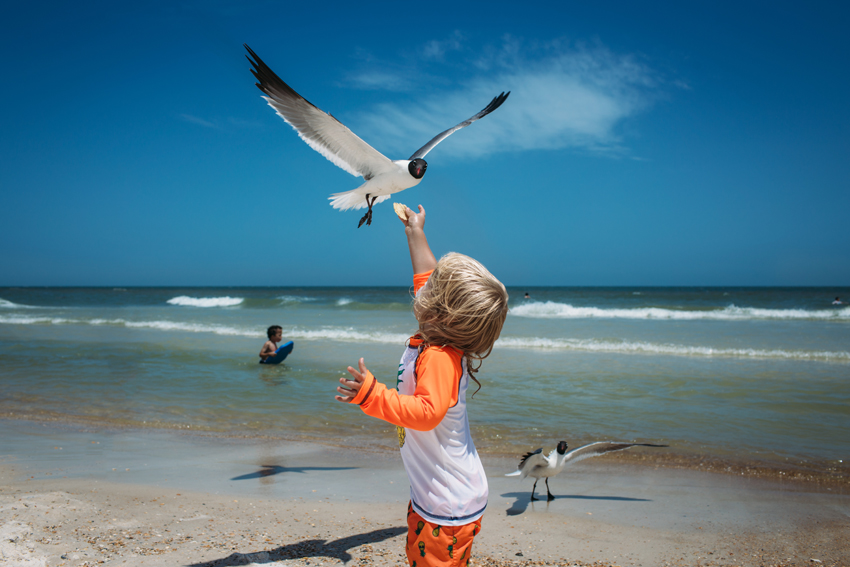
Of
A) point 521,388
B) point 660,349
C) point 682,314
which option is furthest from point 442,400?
point 682,314

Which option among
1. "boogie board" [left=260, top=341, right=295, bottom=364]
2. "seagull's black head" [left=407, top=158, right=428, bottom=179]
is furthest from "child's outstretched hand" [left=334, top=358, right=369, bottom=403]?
"boogie board" [left=260, top=341, right=295, bottom=364]

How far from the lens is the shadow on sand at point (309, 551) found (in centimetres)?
231

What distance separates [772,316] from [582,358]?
15.2 m

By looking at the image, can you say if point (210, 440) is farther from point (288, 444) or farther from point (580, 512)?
point (580, 512)

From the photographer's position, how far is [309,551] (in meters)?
2.47

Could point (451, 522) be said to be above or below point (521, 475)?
above

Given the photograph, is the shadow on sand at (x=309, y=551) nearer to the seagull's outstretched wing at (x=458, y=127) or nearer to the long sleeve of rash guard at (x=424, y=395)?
the long sleeve of rash guard at (x=424, y=395)

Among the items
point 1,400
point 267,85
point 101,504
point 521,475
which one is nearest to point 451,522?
point 521,475

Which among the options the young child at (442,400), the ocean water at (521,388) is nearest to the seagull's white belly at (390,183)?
the young child at (442,400)

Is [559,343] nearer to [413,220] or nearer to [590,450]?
[590,450]

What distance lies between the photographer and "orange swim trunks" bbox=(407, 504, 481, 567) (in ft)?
4.58

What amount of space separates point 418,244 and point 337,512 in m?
2.08

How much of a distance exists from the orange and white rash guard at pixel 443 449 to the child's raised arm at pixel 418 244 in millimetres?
304

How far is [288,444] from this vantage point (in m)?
4.65
